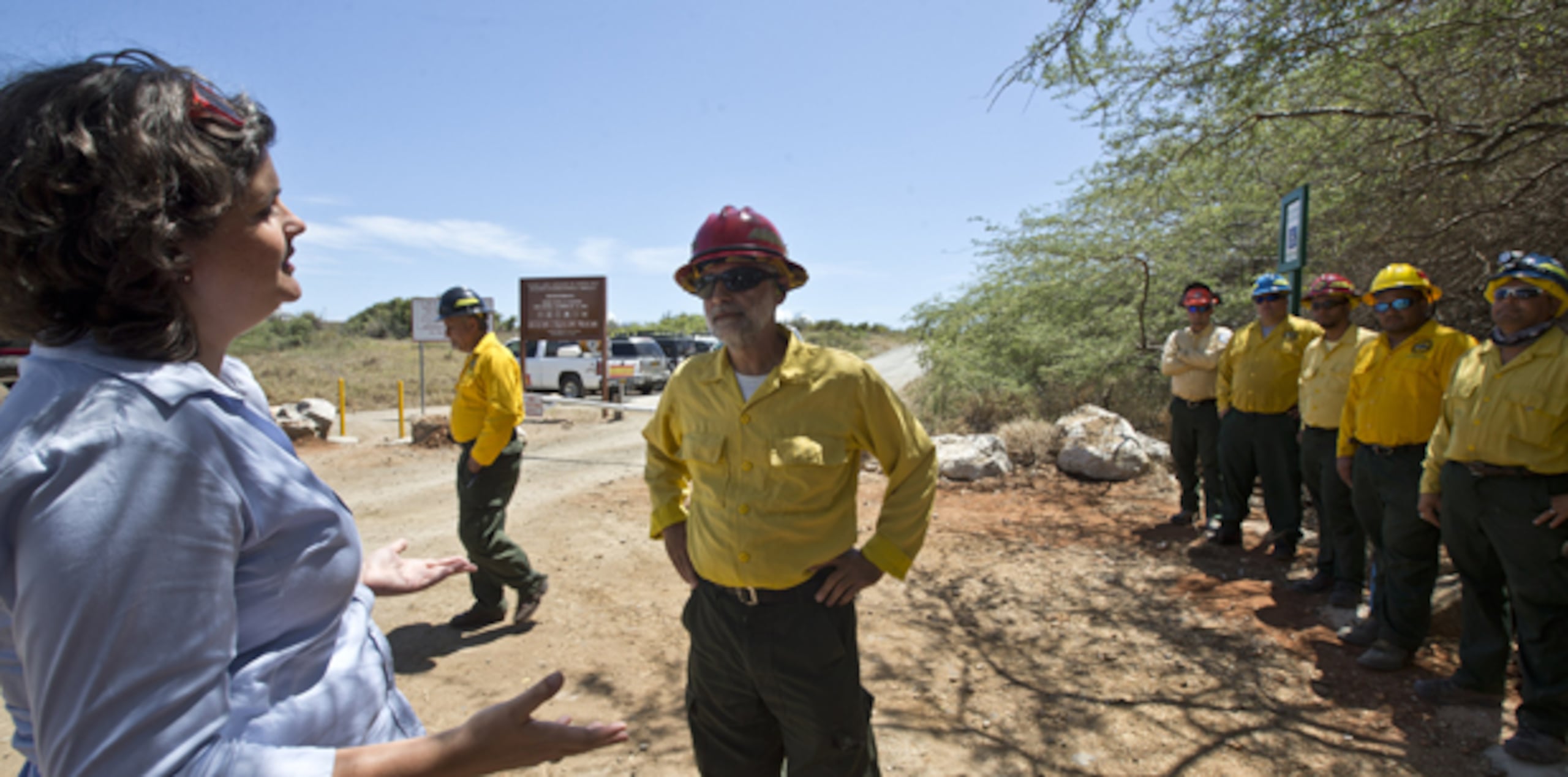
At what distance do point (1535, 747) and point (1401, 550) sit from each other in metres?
1.18

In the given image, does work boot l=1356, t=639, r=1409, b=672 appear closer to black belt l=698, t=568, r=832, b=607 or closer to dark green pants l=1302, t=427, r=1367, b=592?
dark green pants l=1302, t=427, r=1367, b=592

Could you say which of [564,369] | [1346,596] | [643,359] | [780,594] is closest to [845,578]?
[780,594]

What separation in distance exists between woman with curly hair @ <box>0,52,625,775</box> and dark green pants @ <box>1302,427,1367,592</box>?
18.3 feet

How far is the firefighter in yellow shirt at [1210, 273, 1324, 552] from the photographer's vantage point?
231 inches

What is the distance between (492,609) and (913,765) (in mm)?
2857

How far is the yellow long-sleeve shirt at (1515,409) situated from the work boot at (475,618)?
5374 millimetres

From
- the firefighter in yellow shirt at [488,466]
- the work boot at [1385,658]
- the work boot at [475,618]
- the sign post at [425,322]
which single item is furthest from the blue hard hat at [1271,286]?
the sign post at [425,322]

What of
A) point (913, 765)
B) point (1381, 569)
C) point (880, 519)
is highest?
point (880, 519)

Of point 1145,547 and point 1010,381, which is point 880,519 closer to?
point 1145,547

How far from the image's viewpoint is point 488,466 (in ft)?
14.4

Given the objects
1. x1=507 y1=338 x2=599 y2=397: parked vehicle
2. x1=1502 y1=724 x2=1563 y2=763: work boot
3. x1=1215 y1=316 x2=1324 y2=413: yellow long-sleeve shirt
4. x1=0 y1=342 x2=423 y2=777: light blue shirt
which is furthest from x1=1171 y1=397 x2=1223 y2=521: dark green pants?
x1=507 y1=338 x2=599 y2=397: parked vehicle

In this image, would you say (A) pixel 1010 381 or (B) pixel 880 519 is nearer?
(B) pixel 880 519

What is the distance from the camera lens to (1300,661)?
4160mm

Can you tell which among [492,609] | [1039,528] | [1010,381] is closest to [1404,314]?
[1039,528]
